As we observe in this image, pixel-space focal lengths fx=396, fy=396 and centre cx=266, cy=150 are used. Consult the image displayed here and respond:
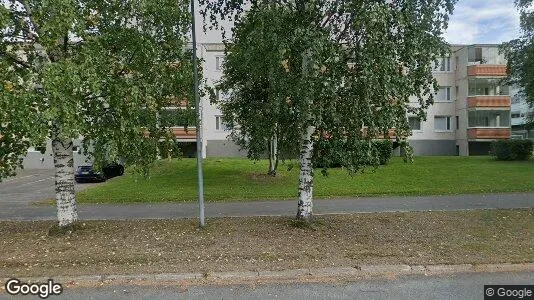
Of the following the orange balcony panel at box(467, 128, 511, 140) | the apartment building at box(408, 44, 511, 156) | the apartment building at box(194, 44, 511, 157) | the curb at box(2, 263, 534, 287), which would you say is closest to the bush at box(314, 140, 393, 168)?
the curb at box(2, 263, 534, 287)

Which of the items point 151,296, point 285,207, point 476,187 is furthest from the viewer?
point 476,187

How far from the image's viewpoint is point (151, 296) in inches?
204

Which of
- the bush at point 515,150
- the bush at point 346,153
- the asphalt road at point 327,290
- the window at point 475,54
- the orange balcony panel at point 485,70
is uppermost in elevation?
the window at point 475,54

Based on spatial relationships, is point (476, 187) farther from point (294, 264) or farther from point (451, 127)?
point (451, 127)

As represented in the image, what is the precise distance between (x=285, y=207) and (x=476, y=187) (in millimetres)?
8305

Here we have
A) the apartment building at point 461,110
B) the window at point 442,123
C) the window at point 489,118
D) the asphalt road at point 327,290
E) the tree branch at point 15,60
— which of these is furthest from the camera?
the window at point 442,123

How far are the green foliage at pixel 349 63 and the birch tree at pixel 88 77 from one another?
1797 millimetres

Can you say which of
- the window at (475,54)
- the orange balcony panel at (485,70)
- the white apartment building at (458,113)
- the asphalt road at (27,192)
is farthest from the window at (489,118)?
the asphalt road at (27,192)

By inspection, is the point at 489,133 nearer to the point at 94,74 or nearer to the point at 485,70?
the point at 485,70

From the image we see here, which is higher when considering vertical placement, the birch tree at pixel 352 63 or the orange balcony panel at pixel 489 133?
the birch tree at pixel 352 63

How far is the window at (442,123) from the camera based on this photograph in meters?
39.0

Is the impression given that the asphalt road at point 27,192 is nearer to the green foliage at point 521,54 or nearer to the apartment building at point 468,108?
the green foliage at point 521,54

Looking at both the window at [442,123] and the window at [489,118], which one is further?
the window at [442,123]

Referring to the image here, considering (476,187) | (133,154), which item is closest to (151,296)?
(133,154)
